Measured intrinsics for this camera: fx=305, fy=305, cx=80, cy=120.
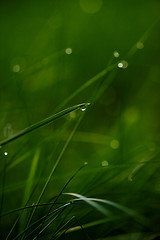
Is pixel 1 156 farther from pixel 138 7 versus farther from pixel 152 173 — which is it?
pixel 138 7

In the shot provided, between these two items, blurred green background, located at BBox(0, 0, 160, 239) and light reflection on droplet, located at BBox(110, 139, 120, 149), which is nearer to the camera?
blurred green background, located at BBox(0, 0, 160, 239)

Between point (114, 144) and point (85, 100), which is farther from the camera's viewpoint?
point (85, 100)

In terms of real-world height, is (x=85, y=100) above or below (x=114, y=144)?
above

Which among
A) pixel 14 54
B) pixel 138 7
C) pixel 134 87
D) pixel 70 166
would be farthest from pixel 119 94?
pixel 138 7

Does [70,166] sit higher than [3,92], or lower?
lower

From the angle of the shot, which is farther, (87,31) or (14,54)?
(87,31)

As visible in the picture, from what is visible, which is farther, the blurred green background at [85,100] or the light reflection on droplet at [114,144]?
the light reflection on droplet at [114,144]

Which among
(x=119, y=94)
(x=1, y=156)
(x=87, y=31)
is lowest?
(x=1, y=156)

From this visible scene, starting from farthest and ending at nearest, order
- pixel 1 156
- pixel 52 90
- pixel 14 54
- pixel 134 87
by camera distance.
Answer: pixel 14 54 < pixel 134 87 < pixel 52 90 < pixel 1 156
